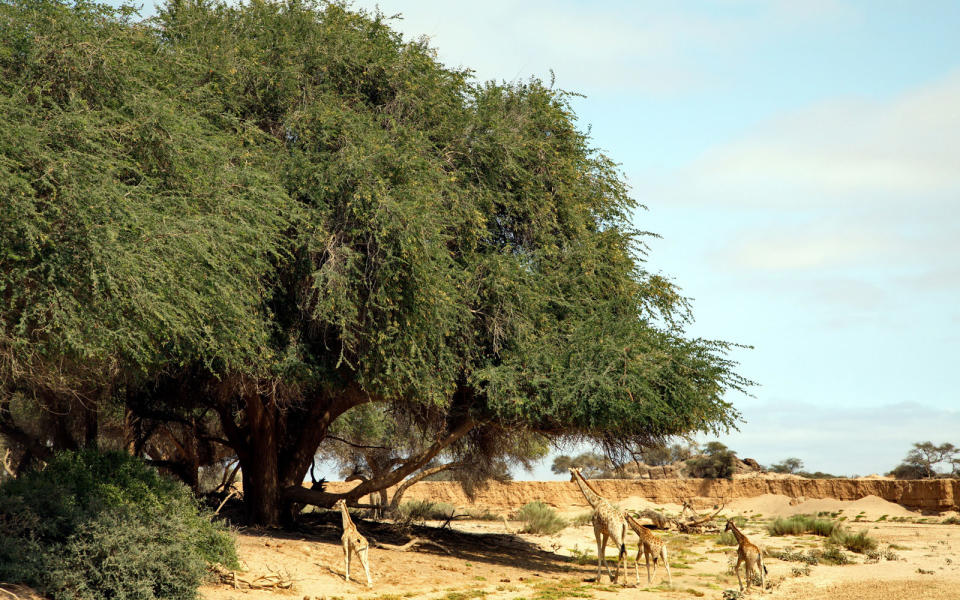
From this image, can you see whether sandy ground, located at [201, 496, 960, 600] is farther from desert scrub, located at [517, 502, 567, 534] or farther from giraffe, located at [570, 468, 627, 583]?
desert scrub, located at [517, 502, 567, 534]

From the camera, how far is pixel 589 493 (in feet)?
62.2

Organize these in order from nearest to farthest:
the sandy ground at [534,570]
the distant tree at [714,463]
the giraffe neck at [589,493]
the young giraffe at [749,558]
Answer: the sandy ground at [534,570] → the young giraffe at [749,558] → the giraffe neck at [589,493] → the distant tree at [714,463]

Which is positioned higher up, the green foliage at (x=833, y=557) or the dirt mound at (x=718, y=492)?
the dirt mound at (x=718, y=492)

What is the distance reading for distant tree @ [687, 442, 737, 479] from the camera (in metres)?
55.1

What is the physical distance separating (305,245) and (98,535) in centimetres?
699

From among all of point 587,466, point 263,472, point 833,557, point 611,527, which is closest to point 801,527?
point 833,557

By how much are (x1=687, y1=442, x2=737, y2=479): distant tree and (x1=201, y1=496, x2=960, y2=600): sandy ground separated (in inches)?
1017

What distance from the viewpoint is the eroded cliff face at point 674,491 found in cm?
4481

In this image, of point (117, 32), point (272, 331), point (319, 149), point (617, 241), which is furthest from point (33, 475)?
point (617, 241)

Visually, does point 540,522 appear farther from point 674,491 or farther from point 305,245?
point 674,491

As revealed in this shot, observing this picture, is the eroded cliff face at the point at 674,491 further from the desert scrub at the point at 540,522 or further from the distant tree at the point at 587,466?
the distant tree at the point at 587,466

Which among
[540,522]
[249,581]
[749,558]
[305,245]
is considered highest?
[305,245]

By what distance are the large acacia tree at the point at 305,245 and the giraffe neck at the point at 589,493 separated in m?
1.27

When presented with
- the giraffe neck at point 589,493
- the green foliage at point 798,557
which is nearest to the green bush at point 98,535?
the giraffe neck at point 589,493
